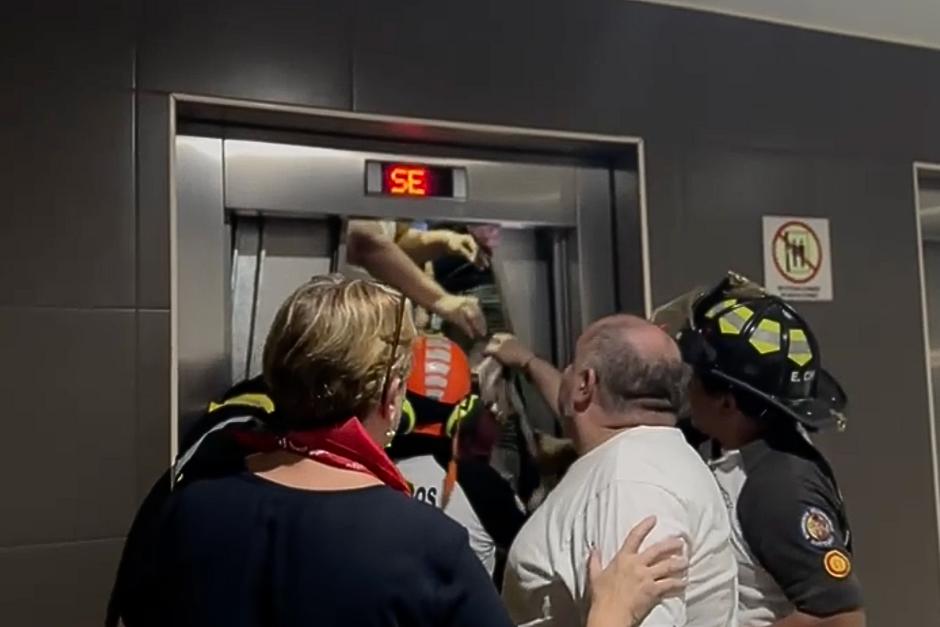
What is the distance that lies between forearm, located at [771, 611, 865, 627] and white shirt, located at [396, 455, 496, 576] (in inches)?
26.7

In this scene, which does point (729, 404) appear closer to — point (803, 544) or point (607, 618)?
point (803, 544)

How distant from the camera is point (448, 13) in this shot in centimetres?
203

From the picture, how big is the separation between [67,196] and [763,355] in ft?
3.68

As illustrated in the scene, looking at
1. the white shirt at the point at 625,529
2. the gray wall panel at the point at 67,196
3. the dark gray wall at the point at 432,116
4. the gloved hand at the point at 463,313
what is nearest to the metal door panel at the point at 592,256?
the dark gray wall at the point at 432,116

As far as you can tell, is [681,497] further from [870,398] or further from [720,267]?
[870,398]

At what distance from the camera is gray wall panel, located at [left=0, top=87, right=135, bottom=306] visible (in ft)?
5.39

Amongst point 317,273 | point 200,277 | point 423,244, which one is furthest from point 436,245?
point 200,277

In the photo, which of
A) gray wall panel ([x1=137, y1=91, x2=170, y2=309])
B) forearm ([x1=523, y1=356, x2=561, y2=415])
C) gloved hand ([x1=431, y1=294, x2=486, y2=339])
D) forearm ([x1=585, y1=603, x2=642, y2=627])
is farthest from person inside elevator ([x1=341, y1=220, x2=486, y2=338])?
forearm ([x1=585, y1=603, x2=642, y2=627])

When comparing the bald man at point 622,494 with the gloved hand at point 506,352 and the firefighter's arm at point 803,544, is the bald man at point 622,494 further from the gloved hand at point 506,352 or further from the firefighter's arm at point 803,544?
the gloved hand at point 506,352

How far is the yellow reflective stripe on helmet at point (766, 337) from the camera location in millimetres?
1637

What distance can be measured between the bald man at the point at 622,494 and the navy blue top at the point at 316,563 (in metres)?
0.26

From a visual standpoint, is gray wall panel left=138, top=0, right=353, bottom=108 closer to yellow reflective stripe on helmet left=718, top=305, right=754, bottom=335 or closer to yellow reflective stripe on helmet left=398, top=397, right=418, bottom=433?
yellow reflective stripe on helmet left=398, top=397, right=418, bottom=433

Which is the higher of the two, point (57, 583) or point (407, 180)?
point (407, 180)

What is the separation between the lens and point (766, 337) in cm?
165
